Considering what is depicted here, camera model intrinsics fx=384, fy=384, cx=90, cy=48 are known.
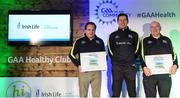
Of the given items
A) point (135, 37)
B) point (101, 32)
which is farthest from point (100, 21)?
point (135, 37)

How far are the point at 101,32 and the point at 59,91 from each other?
1134 mm

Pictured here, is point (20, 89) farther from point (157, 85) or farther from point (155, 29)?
point (155, 29)

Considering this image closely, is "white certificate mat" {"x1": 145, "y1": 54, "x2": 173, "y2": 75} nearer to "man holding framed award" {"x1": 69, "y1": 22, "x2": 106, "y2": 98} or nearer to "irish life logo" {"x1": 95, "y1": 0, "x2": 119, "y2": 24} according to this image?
"man holding framed award" {"x1": 69, "y1": 22, "x2": 106, "y2": 98}

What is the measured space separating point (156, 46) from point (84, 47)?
106cm

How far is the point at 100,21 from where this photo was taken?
6.04 meters

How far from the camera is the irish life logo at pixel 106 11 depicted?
6.04m

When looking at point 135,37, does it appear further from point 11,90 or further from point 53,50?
point 11,90

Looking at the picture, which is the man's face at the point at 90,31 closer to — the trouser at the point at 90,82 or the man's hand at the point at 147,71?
the trouser at the point at 90,82

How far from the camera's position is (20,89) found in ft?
19.8

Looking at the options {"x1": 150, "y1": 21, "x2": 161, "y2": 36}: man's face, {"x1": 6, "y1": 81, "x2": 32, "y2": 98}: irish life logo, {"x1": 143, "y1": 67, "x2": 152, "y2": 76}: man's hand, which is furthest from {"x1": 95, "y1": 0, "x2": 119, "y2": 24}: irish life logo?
{"x1": 6, "y1": 81, "x2": 32, "y2": 98}: irish life logo

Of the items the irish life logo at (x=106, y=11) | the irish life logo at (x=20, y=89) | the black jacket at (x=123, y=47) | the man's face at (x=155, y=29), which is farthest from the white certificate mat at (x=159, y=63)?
the irish life logo at (x=20, y=89)

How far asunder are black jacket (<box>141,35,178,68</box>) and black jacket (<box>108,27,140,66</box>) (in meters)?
0.10

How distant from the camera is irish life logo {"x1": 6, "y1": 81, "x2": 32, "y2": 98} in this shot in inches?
237

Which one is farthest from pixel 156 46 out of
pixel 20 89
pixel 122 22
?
pixel 20 89
